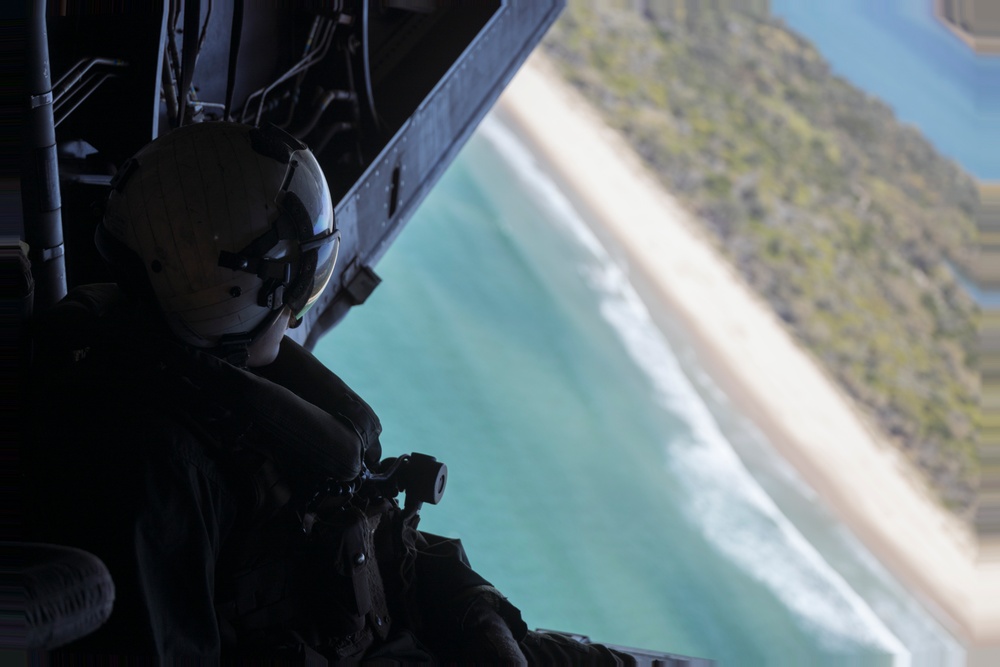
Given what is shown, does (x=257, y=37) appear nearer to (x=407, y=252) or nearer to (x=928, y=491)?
(x=407, y=252)

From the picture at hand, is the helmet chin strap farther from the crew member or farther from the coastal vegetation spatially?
the coastal vegetation

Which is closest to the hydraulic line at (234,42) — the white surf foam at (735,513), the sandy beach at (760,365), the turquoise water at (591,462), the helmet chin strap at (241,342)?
the helmet chin strap at (241,342)

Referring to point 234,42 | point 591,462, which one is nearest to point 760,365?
point 591,462

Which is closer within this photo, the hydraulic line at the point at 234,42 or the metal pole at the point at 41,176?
the metal pole at the point at 41,176

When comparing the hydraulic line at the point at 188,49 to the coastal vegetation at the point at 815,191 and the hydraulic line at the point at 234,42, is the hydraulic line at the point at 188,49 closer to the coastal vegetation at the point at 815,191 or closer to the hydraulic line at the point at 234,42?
the hydraulic line at the point at 234,42

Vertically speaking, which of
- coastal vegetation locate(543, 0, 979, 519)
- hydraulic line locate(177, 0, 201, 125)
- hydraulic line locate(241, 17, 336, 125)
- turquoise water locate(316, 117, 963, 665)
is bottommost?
turquoise water locate(316, 117, 963, 665)

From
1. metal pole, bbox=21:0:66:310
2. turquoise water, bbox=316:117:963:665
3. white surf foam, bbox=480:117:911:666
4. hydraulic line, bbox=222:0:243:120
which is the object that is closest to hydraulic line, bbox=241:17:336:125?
hydraulic line, bbox=222:0:243:120
